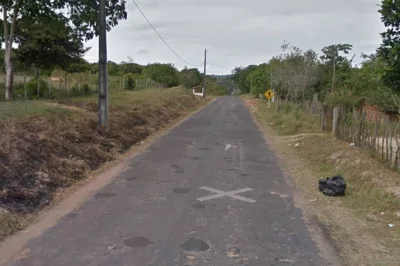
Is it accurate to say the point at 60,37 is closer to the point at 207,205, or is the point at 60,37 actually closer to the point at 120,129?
the point at 120,129

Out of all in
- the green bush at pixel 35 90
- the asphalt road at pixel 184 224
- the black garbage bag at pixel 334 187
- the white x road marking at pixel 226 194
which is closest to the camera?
the asphalt road at pixel 184 224

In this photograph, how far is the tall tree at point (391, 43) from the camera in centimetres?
726

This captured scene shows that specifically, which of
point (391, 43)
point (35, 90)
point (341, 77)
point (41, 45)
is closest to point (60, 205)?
point (391, 43)

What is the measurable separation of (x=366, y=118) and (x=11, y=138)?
9.43m

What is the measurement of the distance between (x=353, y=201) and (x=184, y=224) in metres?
3.38

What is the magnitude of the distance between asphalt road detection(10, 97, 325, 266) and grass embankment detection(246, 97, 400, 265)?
0.46 m

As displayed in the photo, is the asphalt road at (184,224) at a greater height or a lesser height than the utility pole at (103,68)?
lesser

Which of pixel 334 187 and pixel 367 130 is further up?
pixel 367 130

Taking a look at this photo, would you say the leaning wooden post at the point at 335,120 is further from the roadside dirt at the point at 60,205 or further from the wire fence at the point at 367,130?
the roadside dirt at the point at 60,205

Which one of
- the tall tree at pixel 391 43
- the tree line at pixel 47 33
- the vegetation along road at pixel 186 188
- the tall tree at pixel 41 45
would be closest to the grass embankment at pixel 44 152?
the vegetation along road at pixel 186 188

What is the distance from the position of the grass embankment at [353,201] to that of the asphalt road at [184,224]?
0.46 m

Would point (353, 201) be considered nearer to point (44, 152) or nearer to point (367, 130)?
point (367, 130)

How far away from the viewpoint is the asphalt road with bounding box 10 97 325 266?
438 centimetres

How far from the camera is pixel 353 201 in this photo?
22.7 feet
